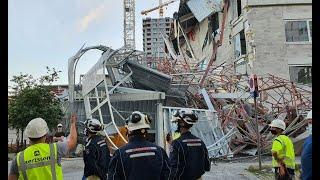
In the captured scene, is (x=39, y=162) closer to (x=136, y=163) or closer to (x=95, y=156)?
(x=136, y=163)

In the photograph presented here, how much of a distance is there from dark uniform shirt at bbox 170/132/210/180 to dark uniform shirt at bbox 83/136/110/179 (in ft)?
6.10

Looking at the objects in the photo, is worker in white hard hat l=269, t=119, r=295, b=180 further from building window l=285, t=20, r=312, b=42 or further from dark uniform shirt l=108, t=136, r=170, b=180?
building window l=285, t=20, r=312, b=42

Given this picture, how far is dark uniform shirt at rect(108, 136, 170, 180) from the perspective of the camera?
4.07m

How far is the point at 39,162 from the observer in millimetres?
4008

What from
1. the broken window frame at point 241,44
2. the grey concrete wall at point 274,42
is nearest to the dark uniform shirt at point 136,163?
the grey concrete wall at point 274,42

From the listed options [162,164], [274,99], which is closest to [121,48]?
[274,99]

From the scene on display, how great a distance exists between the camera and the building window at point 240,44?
25.0 meters

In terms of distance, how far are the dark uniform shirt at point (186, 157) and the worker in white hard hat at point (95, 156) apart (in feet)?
6.12

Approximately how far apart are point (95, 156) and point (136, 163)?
9.47ft

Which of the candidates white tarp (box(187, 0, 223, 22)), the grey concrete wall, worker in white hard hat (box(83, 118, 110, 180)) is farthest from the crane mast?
worker in white hard hat (box(83, 118, 110, 180))

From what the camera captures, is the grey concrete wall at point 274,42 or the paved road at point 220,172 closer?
the paved road at point 220,172

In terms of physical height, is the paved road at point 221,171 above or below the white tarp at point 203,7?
below

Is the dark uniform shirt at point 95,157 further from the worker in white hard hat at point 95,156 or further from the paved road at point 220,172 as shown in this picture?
the paved road at point 220,172

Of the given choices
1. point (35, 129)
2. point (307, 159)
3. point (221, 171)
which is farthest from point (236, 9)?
point (307, 159)
